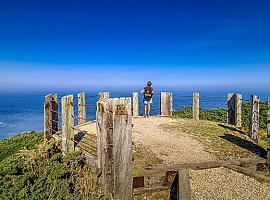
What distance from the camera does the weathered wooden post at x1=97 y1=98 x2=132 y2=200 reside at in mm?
5547

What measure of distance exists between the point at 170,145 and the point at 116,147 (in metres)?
3.79

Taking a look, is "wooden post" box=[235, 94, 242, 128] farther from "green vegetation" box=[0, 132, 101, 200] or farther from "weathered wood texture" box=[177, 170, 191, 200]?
"green vegetation" box=[0, 132, 101, 200]

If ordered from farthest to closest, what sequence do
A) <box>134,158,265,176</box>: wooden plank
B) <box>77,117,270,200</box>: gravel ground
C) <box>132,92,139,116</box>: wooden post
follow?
<box>132,92,139,116</box>: wooden post < <box>134,158,265,176</box>: wooden plank < <box>77,117,270,200</box>: gravel ground

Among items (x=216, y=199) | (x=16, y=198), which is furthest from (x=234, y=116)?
(x=16, y=198)

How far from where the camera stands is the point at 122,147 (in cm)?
563

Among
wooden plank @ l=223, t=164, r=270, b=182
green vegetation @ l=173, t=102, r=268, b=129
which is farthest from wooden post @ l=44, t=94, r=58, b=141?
green vegetation @ l=173, t=102, r=268, b=129

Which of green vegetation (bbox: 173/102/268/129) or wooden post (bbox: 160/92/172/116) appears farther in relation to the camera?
wooden post (bbox: 160/92/172/116)

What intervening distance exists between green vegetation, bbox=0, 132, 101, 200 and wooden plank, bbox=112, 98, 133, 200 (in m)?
0.74

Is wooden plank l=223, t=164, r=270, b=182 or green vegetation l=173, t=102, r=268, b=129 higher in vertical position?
green vegetation l=173, t=102, r=268, b=129

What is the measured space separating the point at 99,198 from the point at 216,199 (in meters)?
2.46

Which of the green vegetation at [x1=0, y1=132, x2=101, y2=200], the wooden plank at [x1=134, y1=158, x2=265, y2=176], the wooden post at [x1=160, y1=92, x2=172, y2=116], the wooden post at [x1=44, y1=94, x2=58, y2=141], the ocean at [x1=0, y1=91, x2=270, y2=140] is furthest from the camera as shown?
the wooden post at [x1=160, y1=92, x2=172, y2=116]

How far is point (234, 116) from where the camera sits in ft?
42.2

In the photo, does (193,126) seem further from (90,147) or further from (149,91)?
(90,147)

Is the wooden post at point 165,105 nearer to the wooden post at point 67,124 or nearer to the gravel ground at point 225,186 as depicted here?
the wooden post at point 67,124
